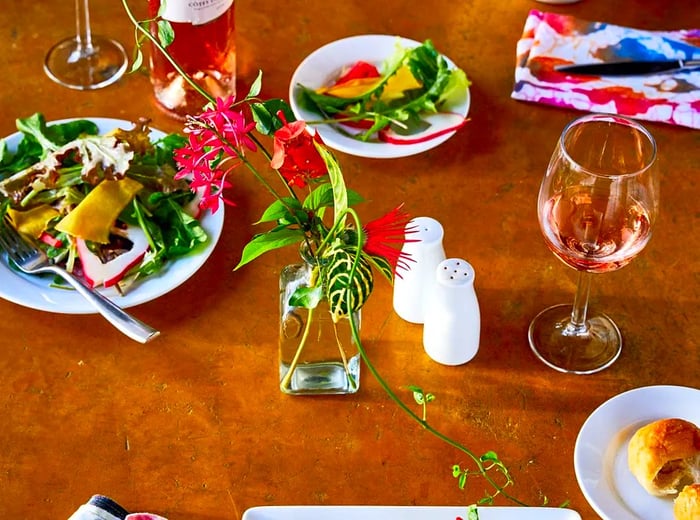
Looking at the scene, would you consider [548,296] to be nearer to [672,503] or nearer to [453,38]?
[672,503]

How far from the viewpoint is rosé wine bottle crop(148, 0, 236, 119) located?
4.12ft

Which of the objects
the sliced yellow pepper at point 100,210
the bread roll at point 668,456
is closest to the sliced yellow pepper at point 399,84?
the sliced yellow pepper at point 100,210

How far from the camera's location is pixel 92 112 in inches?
→ 54.0

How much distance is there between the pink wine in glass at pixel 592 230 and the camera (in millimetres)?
1017

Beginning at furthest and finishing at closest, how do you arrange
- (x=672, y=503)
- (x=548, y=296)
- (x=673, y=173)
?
(x=673, y=173)
(x=548, y=296)
(x=672, y=503)

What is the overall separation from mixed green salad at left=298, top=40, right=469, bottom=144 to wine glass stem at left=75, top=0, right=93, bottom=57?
329 millimetres

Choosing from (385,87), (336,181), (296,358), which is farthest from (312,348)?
(385,87)

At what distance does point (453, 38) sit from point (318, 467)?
72 centimetres

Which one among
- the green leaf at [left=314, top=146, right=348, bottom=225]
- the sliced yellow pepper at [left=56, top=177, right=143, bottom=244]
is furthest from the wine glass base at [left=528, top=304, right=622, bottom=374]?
the sliced yellow pepper at [left=56, top=177, right=143, bottom=244]

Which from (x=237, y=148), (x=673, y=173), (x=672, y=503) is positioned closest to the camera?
(x=237, y=148)

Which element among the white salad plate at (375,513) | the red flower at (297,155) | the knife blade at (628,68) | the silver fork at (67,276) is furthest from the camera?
the knife blade at (628,68)

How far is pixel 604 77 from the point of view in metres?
1.42

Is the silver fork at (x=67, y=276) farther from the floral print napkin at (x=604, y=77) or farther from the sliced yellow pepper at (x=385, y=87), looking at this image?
the floral print napkin at (x=604, y=77)

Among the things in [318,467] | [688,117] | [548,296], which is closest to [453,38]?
[688,117]
